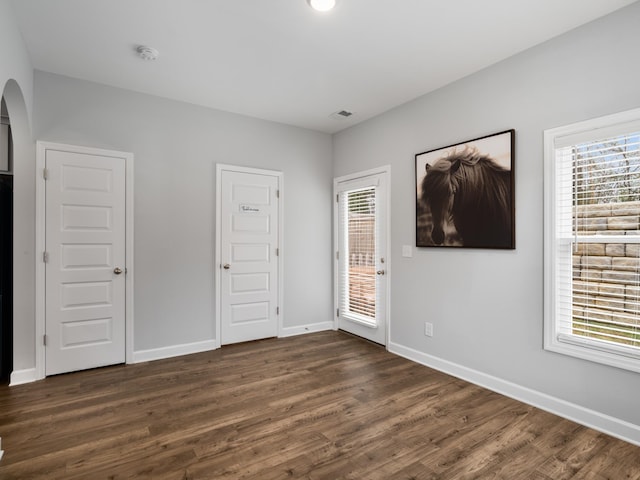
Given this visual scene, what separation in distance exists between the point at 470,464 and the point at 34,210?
4.00m

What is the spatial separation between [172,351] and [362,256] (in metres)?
2.50

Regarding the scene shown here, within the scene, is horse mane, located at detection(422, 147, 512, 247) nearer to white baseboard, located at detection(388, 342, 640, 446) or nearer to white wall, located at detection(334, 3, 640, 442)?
white wall, located at detection(334, 3, 640, 442)

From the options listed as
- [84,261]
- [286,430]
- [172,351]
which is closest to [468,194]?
[286,430]

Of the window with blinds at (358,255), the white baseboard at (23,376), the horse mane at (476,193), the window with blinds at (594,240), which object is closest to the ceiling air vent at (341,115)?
the window with blinds at (358,255)

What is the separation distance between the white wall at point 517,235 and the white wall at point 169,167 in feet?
5.44

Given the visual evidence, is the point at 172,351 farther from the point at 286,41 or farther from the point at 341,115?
the point at 341,115

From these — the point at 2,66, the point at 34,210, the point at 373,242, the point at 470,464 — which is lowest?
the point at 470,464

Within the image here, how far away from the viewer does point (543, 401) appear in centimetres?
265

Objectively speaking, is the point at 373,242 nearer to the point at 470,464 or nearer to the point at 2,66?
the point at 470,464

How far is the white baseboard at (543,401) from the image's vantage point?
2254 millimetres

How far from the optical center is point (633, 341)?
2.25m

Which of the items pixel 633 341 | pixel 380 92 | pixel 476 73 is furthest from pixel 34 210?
pixel 633 341

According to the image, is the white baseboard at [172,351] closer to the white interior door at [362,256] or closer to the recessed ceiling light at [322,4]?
the white interior door at [362,256]

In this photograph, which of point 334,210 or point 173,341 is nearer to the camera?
point 173,341
